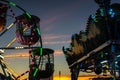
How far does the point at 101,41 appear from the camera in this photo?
2464 centimetres

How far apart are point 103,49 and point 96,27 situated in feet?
8.93

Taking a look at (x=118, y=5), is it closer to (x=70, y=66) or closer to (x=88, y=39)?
(x=88, y=39)

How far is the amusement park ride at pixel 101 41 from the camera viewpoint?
21.6 meters

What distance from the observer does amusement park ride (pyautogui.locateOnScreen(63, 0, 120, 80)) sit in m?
21.6

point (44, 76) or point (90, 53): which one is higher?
point (90, 53)

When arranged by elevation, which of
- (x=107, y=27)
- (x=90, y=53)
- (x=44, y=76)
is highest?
(x=107, y=27)

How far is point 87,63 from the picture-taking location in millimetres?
32844

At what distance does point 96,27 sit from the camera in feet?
85.5

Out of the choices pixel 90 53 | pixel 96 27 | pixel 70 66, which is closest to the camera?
pixel 96 27

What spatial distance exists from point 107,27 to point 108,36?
69cm

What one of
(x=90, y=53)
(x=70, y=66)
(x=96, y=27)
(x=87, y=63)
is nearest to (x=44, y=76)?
(x=70, y=66)

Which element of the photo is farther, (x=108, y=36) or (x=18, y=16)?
(x=18, y=16)

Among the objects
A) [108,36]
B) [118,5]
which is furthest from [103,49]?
[118,5]

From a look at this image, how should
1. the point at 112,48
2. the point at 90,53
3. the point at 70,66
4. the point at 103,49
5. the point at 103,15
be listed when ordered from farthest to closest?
1. the point at 70,66
2. the point at 90,53
3. the point at 103,49
4. the point at 103,15
5. the point at 112,48
